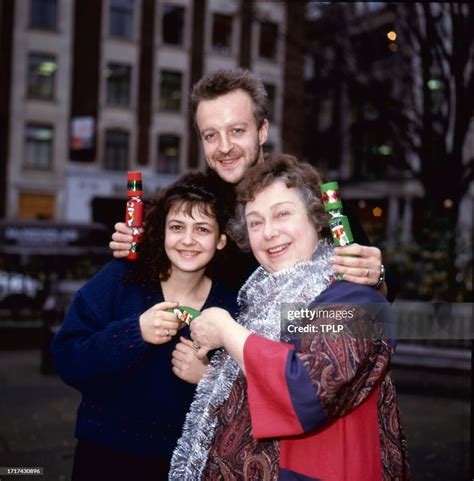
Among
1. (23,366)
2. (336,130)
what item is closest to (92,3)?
(336,130)

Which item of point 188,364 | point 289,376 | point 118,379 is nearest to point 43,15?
point 118,379

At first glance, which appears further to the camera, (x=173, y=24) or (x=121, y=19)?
(x=173, y=24)

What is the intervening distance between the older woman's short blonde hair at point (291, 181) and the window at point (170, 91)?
2221 centimetres

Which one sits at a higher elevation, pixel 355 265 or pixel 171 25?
pixel 171 25

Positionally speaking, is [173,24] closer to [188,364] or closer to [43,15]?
[43,15]

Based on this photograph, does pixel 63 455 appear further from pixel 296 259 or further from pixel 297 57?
pixel 297 57

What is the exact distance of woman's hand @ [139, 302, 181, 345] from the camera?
1.99m

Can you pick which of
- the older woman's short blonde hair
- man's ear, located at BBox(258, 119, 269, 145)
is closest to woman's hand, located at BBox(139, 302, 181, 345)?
the older woman's short blonde hair

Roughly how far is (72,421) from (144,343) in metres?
3.73

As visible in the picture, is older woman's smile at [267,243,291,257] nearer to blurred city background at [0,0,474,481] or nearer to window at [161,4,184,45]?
blurred city background at [0,0,474,481]

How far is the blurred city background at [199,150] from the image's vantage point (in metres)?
6.23

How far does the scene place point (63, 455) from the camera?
4.57 meters

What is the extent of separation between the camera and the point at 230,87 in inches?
102

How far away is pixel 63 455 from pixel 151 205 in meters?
2.92
